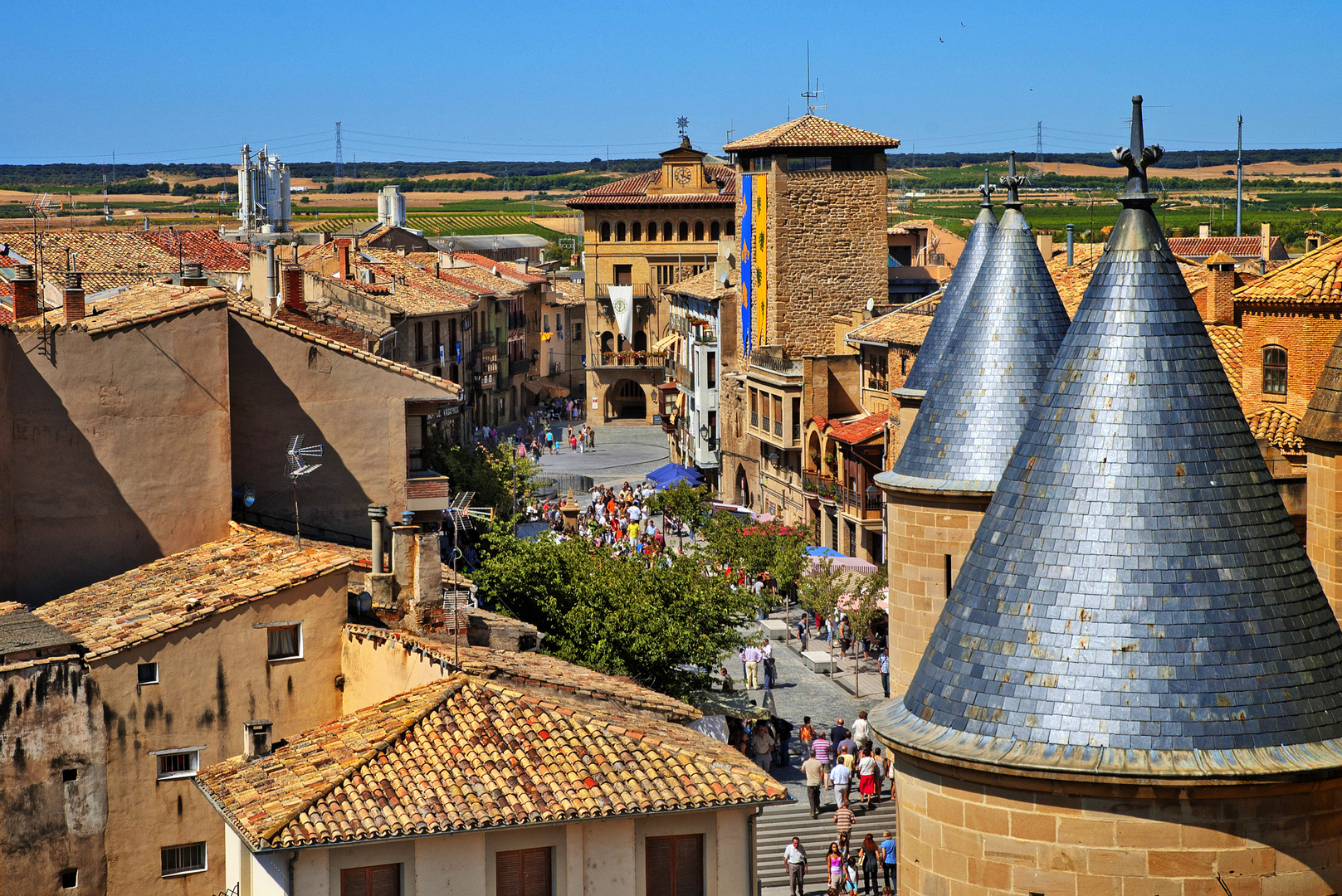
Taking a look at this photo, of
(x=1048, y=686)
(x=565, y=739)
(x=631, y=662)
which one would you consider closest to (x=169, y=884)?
(x=565, y=739)

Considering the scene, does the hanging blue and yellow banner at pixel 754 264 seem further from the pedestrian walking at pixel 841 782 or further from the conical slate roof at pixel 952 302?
the conical slate roof at pixel 952 302

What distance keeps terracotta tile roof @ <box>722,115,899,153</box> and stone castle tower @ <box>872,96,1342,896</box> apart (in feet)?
183

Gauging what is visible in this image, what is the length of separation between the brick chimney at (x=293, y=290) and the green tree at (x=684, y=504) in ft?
52.9

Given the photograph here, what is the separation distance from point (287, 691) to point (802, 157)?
46021mm

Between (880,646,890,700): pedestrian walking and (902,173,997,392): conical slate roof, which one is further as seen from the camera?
(880,646,890,700): pedestrian walking

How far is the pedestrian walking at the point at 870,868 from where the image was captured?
2452cm

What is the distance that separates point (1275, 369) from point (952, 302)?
50.7 feet

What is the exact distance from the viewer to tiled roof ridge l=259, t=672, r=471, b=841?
57.0 ft

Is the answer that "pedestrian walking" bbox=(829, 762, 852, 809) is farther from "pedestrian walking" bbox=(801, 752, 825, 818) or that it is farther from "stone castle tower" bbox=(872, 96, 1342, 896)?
"stone castle tower" bbox=(872, 96, 1342, 896)

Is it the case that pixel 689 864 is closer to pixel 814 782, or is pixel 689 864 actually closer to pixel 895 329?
pixel 814 782

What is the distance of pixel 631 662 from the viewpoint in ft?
94.3

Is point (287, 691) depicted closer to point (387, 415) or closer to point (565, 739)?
point (565, 739)

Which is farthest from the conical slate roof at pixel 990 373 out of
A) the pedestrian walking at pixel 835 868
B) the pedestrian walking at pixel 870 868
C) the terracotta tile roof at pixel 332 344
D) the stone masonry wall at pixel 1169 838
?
the terracotta tile roof at pixel 332 344

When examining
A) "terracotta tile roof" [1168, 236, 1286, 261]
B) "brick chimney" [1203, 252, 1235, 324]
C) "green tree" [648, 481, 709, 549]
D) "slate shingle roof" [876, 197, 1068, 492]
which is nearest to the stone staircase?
"slate shingle roof" [876, 197, 1068, 492]
